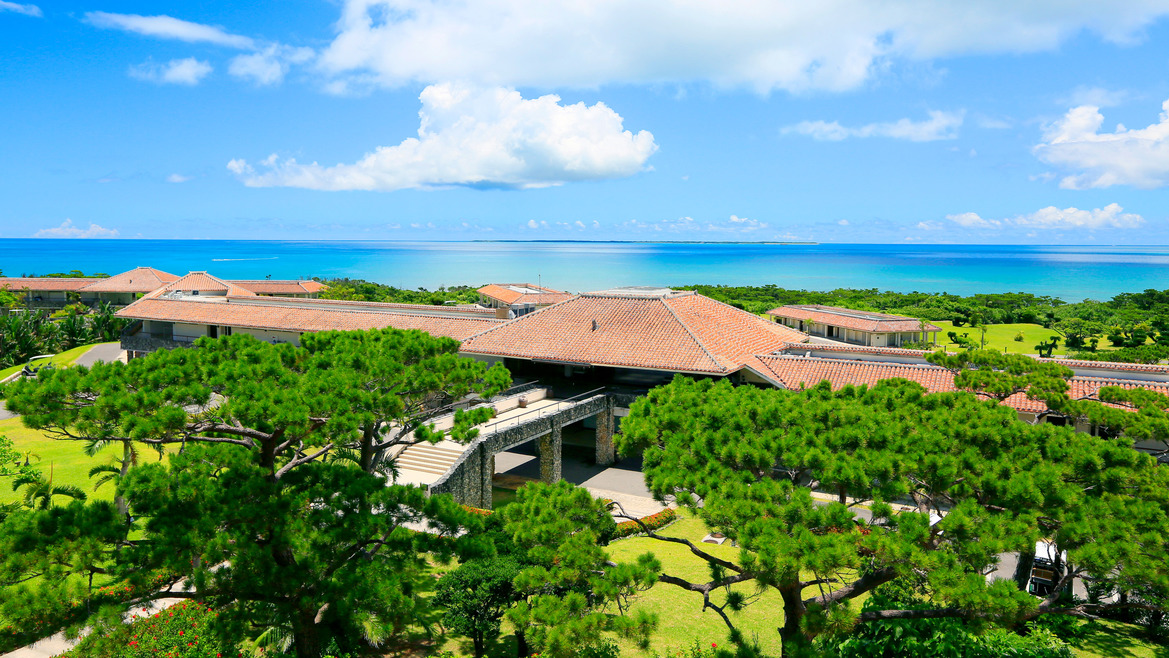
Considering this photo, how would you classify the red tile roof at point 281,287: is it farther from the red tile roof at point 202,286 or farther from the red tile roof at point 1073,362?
the red tile roof at point 1073,362

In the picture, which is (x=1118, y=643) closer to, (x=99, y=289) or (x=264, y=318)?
(x=264, y=318)

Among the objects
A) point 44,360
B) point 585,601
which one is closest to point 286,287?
point 44,360

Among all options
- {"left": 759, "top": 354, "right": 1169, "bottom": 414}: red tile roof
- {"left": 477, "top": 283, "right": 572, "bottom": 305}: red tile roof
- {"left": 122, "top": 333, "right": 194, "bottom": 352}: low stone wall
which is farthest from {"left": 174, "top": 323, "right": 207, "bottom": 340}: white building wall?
{"left": 759, "top": 354, "right": 1169, "bottom": 414}: red tile roof

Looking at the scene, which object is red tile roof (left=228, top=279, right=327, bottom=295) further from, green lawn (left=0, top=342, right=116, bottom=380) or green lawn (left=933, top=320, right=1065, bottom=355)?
green lawn (left=933, top=320, right=1065, bottom=355)

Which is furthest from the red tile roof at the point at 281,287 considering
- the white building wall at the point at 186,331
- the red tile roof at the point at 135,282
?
the white building wall at the point at 186,331

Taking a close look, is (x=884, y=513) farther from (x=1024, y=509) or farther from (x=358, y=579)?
→ (x=358, y=579)

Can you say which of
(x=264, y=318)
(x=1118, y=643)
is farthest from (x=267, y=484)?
(x=264, y=318)
